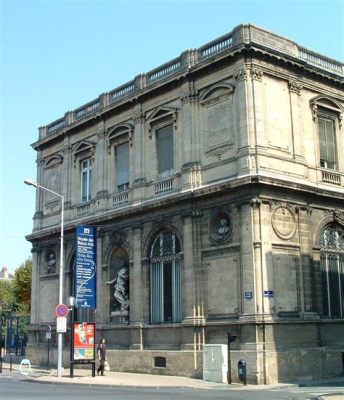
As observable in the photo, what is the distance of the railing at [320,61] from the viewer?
105 feet

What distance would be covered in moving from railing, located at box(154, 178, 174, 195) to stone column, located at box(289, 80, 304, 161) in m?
6.45

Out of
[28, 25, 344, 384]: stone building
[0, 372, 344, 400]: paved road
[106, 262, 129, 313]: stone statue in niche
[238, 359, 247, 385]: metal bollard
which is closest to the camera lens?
[0, 372, 344, 400]: paved road

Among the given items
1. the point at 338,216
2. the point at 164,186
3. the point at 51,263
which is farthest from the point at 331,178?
the point at 51,263

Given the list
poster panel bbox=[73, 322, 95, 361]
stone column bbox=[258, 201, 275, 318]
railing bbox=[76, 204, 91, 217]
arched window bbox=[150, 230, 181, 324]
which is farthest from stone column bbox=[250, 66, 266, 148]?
railing bbox=[76, 204, 91, 217]

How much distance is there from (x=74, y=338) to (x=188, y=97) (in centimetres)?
1286

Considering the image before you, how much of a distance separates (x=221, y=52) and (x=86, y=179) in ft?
42.8

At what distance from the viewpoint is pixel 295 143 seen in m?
30.1

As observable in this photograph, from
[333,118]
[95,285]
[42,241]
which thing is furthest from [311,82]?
[42,241]

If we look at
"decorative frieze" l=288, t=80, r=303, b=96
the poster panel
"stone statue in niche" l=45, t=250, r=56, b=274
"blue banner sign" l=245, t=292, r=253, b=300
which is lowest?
the poster panel

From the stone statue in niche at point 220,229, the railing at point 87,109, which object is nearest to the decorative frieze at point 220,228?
the stone statue in niche at point 220,229

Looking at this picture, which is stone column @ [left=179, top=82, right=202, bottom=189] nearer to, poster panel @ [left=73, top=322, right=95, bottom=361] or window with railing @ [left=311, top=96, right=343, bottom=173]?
window with railing @ [left=311, top=96, right=343, bottom=173]

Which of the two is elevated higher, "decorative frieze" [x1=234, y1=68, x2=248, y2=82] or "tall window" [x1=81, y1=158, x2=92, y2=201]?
"decorative frieze" [x1=234, y1=68, x2=248, y2=82]

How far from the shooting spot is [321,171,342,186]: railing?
31.4 m

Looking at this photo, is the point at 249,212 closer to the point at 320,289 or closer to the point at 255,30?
the point at 320,289
